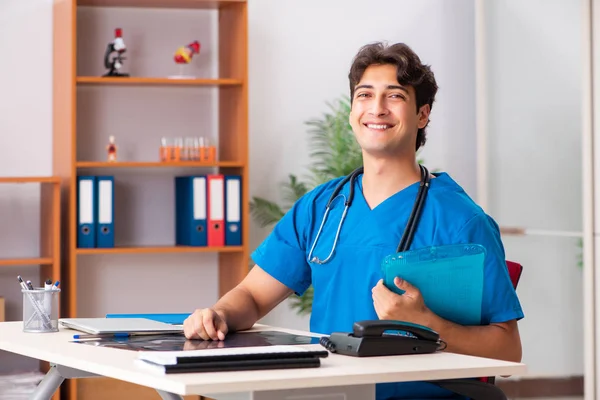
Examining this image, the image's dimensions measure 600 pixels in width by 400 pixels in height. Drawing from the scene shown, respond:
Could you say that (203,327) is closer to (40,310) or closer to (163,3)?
(40,310)

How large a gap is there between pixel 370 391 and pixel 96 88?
9.74ft

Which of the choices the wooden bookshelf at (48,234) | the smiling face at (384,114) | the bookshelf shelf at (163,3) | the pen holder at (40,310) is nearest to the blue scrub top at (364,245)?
the smiling face at (384,114)

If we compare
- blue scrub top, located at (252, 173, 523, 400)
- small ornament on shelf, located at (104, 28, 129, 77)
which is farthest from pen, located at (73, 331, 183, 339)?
small ornament on shelf, located at (104, 28, 129, 77)

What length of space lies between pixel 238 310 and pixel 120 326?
266mm

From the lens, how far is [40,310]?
6.78 ft

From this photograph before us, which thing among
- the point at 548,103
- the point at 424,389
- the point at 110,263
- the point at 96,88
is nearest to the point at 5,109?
the point at 96,88

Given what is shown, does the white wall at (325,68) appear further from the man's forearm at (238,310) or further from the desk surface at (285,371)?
the desk surface at (285,371)

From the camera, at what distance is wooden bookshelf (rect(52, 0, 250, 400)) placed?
3.93 metres

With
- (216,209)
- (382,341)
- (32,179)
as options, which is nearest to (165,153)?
(216,209)

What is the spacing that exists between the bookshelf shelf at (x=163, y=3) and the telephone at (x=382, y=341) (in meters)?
2.54

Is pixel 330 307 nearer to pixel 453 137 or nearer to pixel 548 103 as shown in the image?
pixel 548 103

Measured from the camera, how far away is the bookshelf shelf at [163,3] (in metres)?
4.03

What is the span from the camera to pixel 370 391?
4.84 ft

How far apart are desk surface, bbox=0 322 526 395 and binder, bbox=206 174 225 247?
83.5 inches
